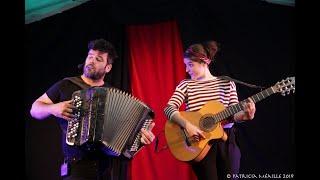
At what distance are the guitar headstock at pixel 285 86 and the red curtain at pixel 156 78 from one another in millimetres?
708

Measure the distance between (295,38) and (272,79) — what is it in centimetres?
34

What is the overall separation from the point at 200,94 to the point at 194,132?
0.30 metres

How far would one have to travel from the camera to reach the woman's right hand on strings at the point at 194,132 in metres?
3.23

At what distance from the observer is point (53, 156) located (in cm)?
367

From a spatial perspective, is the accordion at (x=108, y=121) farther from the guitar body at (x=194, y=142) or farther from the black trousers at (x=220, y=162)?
the black trousers at (x=220, y=162)

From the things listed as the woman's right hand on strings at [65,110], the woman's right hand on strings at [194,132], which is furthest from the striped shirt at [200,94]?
the woman's right hand on strings at [65,110]

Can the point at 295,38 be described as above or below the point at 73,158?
above

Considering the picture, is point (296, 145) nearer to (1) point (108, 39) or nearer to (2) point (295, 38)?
(2) point (295, 38)

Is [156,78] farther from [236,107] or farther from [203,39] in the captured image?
[236,107]

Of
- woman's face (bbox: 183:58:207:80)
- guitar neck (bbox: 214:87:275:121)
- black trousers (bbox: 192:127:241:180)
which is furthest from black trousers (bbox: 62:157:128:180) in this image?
woman's face (bbox: 183:58:207:80)

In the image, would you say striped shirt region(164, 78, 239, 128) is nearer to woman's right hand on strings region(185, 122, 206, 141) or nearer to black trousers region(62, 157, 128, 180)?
woman's right hand on strings region(185, 122, 206, 141)

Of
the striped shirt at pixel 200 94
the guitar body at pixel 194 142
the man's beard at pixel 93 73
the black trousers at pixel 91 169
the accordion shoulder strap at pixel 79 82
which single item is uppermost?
the man's beard at pixel 93 73

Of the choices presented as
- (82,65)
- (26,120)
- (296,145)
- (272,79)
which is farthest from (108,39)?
(296,145)

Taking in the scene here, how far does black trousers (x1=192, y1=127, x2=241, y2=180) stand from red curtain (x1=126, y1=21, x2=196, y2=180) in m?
0.28
